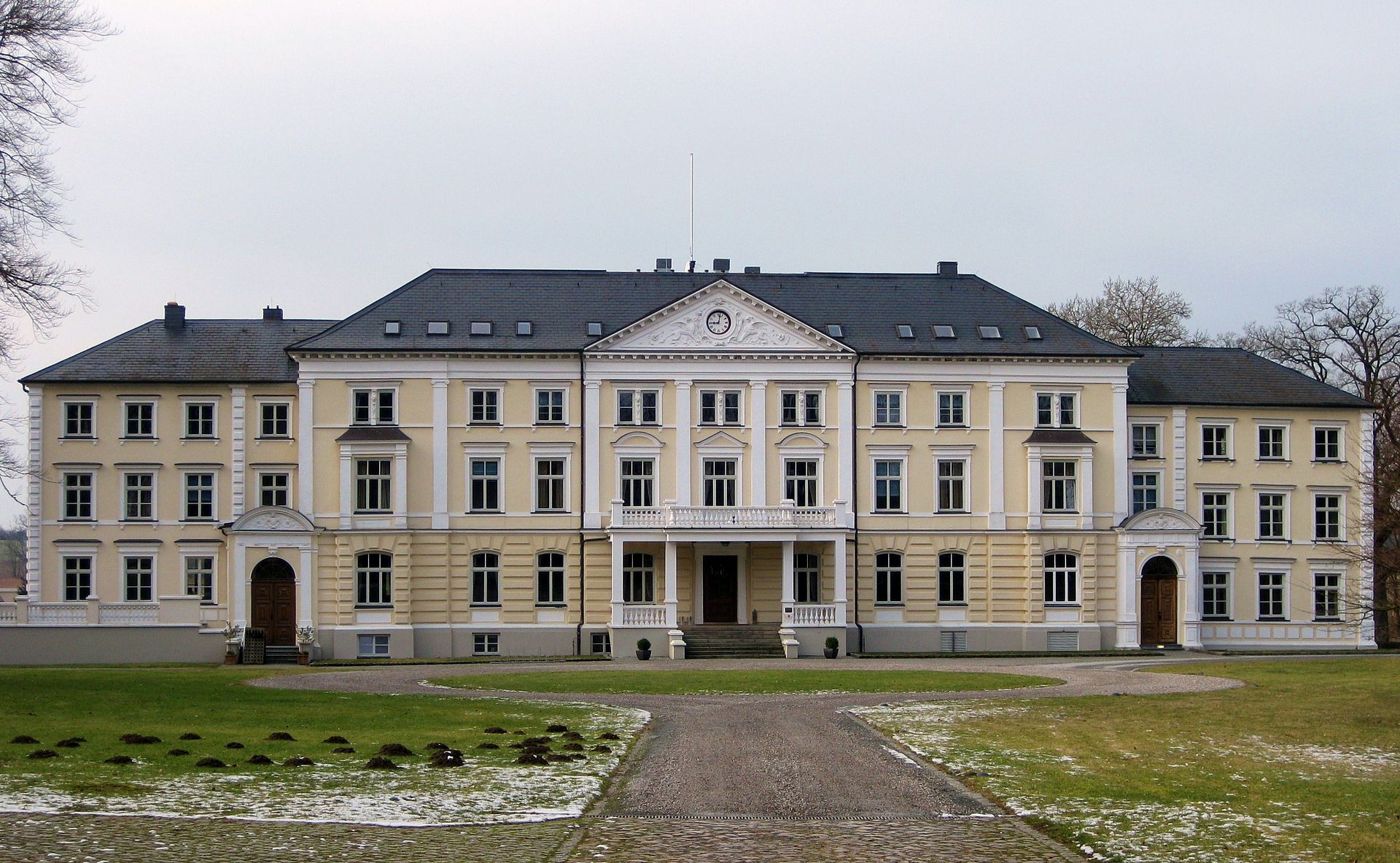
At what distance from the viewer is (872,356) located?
51812 mm

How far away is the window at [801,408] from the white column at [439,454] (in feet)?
35.8

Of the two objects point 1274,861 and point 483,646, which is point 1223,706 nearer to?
point 1274,861

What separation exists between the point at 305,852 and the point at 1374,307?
5890 centimetres

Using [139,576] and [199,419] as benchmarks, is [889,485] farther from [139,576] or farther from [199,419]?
[139,576]

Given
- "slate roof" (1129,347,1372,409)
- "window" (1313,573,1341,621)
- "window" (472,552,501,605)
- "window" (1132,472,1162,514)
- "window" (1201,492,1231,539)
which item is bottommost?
"window" (1313,573,1341,621)

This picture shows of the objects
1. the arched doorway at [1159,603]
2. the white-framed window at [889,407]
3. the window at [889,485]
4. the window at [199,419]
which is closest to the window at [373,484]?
the window at [199,419]

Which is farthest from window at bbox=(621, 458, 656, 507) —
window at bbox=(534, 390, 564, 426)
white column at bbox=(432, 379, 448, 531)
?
white column at bbox=(432, 379, 448, 531)

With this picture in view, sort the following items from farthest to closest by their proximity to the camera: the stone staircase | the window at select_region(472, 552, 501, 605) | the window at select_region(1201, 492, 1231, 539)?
1. the window at select_region(1201, 492, 1231, 539)
2. the window at select_region(472, 552, 501, 605)
3. the stone staircase

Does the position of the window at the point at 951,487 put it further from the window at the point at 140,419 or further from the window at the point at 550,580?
the window at the point at 140,419

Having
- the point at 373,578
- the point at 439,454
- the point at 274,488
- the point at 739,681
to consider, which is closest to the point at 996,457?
the point at 439,454

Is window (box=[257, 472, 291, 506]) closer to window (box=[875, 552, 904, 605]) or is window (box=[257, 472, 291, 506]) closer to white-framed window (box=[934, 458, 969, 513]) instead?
window (box=[875, 552, 904, 605])

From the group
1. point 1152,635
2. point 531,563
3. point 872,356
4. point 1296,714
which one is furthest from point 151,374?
point 1296,714

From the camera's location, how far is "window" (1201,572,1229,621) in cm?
5366

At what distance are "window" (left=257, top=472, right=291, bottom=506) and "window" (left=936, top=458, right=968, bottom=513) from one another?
21392 mm
